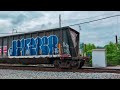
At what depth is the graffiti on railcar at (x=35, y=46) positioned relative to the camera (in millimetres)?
15562

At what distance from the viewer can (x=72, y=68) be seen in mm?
14828

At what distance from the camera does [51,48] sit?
15.5 meters

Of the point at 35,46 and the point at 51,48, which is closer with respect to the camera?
the point at 51,48

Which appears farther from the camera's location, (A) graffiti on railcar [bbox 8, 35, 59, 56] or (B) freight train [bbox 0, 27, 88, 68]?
(A) graffiti on railcar [bbox 8, 35, 59, 56]

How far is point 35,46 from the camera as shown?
16375 mm

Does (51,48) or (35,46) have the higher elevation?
(35,46)

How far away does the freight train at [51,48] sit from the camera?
15047mm

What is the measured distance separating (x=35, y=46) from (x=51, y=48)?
1.60 meters

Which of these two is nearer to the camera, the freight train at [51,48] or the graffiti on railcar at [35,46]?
the freight train at [51,48]

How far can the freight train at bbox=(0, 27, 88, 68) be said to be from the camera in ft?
49.4
